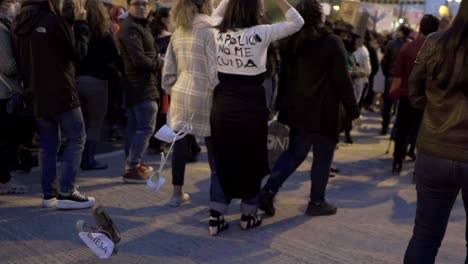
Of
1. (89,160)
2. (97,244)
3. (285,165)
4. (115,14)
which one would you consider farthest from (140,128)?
(115,14)

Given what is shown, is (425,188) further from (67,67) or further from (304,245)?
(67,67)

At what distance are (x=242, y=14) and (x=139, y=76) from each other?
6.15 feet

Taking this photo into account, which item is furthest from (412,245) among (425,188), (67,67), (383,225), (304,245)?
(67,67)

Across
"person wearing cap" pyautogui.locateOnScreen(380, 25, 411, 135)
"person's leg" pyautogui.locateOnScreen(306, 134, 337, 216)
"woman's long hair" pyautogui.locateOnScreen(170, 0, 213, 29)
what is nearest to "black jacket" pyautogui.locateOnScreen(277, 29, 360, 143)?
"person's leg" pyautogui.locateOnScreen(306, 134, 337, 216)

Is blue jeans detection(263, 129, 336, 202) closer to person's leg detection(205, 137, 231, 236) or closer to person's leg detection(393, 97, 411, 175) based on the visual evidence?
person's leg detection(205, 137, 231, 236)

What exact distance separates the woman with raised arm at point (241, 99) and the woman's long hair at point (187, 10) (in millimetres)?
279

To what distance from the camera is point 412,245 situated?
282cm

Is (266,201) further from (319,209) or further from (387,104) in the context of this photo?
(387,104)

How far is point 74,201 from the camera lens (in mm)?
4512

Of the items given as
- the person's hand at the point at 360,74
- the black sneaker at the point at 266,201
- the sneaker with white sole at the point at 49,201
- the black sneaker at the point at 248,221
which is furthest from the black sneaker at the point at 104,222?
the person's hand at the point at 360,74

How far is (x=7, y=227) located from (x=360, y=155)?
194 inches

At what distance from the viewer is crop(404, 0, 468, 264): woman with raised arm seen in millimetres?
2498

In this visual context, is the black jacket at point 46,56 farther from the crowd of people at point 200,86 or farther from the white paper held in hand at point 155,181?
the white paper held in hand at point 155,181

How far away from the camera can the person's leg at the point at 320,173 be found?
14.7ft
